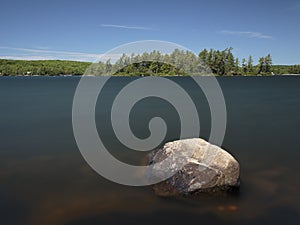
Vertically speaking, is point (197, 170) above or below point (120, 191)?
above

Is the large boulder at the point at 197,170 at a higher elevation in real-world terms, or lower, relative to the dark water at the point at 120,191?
higher

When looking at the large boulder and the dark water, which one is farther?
the large boulder

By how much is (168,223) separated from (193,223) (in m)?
0.75

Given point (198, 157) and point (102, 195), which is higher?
point (198, 157)

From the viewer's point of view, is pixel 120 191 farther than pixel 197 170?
Yes

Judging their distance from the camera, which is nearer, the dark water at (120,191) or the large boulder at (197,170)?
the dark water at (120,191)

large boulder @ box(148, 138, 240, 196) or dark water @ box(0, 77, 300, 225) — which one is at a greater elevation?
large boulder @ box(148, 138, 240, 196)

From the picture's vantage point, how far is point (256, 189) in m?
9.85

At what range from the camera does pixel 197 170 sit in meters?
9.41

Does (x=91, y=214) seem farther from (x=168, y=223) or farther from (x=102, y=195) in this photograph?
(x=168, y=223)

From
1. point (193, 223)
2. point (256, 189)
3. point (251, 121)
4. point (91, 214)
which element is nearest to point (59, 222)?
point (91, 214)

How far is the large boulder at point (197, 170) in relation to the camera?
929 cm

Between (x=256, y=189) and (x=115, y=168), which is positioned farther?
(x=115, y=168)

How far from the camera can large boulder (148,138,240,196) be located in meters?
9.29
